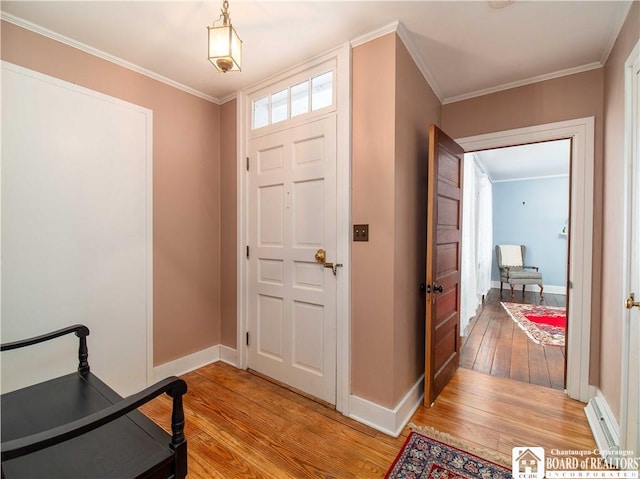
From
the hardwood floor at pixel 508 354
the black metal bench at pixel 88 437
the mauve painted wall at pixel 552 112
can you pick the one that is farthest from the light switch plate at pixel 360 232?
the hardwood floor at pixel 508 354

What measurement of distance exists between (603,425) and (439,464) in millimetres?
1084

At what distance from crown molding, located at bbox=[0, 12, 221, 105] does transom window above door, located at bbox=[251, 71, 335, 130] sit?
24.0 inches

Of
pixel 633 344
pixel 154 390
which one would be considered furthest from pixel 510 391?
pixel 154 390

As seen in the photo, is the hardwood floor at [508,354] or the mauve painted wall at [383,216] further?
the hardwood floor at [508,354]

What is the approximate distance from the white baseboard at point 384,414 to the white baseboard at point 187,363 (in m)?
1.49

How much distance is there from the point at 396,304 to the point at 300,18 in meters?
1.83

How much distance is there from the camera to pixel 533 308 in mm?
5113

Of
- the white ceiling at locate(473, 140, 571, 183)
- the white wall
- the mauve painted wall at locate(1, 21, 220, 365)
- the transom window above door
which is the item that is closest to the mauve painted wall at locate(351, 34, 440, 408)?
the transom window above door

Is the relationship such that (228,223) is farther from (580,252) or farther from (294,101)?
(580,252)

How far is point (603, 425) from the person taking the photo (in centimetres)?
180

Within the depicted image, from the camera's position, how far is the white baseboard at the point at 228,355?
2771mm

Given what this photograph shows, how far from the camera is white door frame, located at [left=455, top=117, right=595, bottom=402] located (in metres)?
2.18

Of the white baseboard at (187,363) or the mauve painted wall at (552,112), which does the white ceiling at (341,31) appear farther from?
the white baseboard at (187,363)

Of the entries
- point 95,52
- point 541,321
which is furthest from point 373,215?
point 541,321
